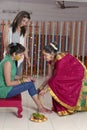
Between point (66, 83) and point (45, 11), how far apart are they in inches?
212

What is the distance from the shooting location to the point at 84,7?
28.5ft

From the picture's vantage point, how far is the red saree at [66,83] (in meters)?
3.58

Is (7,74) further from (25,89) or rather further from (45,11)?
(45,11)

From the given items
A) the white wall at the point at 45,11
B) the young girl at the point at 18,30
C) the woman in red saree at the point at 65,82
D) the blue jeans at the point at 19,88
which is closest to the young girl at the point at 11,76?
the blue jeans at the point at 19,88

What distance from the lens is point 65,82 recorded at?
3621 mm

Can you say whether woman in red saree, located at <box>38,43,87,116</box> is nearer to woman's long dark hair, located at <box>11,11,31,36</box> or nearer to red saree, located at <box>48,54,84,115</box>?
red saree, located at <box>48,54,84,115</box>

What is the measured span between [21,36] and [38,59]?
116 inches

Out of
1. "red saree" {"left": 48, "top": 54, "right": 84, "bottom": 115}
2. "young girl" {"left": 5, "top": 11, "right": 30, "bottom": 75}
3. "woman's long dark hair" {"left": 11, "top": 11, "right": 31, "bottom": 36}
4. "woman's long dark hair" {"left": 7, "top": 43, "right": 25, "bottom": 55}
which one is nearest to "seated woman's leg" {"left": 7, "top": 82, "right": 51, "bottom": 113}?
"red saree" {"left": 48, "top": 54, "right": 84, "bottom": 115}

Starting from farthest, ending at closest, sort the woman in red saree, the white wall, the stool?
the white wall < the woman in red saree < the stool

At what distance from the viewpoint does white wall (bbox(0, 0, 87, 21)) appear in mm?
8500

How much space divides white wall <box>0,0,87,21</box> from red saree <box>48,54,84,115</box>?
5.21m

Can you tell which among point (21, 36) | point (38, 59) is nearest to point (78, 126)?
point (21, 36)

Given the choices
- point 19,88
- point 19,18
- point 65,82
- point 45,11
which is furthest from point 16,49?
point 45,11

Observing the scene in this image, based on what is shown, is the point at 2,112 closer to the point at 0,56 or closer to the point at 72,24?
the point at 0,56
